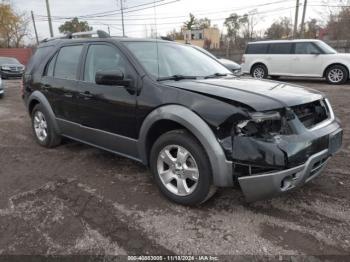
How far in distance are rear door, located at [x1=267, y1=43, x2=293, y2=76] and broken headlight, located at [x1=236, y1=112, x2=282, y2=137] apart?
11513 millimetres

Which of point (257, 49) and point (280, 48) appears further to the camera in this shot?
point (257, 49)

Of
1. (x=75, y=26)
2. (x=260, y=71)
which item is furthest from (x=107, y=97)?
(x=75, y=26)

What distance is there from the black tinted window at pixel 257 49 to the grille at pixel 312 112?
11378 mm

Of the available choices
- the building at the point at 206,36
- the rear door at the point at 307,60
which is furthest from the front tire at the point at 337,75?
the building at the point at 206,36

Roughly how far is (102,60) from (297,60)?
35.9 feet

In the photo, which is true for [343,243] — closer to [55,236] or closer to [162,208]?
[162,208]

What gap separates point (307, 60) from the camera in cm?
1277

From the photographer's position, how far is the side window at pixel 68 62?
4402mm

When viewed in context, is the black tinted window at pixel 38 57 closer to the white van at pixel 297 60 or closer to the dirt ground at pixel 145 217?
the dirt ground at pixel 145 217

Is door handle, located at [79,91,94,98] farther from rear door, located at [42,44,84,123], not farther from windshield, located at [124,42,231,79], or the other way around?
windshield, located at [124,42,231,79]

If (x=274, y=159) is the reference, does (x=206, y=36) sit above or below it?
below

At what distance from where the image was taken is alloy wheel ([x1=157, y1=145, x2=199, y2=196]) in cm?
311

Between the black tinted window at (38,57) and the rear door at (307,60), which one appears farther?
the rear door at (307,60)

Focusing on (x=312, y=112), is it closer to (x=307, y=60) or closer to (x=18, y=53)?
(x=307, y=60)
